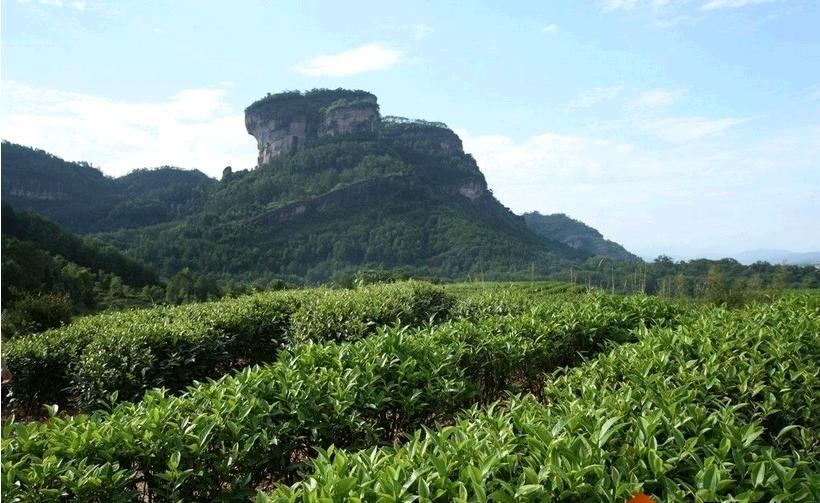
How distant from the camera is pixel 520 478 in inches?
68.0

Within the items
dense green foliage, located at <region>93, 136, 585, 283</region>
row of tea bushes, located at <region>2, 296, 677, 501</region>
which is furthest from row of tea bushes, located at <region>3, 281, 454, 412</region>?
dense green foliage, located at <region>93, 136, 585, 283</region>

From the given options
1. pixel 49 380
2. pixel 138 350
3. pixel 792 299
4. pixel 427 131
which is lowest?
pixel 49 380

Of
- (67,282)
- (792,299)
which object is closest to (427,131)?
(67,282)

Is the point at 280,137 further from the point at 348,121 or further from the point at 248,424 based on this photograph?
the point at 248,424

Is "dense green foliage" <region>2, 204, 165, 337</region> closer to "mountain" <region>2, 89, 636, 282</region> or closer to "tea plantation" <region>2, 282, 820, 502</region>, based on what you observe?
"tea plantation" <region>2, 282, 820, 502</region>

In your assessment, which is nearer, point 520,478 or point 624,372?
point 520,478

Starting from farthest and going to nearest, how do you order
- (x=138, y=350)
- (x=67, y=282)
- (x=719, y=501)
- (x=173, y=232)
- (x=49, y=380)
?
(x=173, y=232), (x=67, y=282), (x=49, y=380), (x=138, y=350), (x=719, y=501)

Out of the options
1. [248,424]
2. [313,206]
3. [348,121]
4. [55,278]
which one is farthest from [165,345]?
[348,121]

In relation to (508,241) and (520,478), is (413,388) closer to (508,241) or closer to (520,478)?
(520,478)

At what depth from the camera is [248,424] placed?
2551 millimetres

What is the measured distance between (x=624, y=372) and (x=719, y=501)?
57.2 inches

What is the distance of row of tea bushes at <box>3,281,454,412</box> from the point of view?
499 centimetres

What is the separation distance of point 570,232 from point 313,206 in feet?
223

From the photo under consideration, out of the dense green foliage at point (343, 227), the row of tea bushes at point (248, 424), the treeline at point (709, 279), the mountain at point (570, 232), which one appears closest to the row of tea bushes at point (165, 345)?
the row of tea bushes at point (248, 424)
